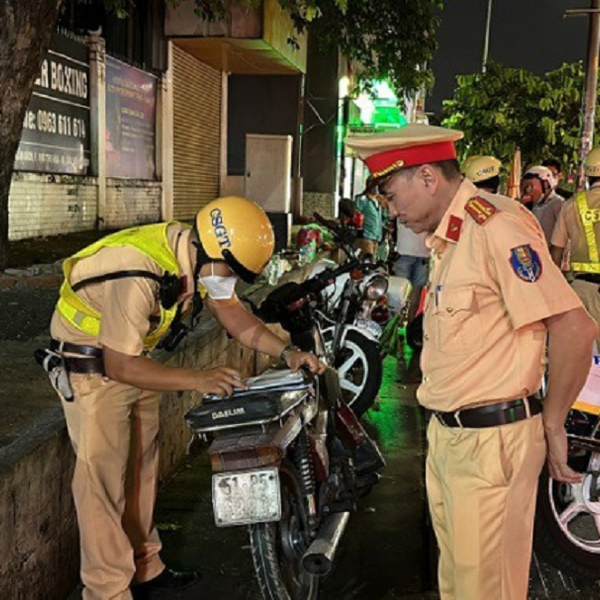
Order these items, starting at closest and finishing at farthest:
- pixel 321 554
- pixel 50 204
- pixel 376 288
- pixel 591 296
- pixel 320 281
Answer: pixel 321 554 → pixel 320 281 → pixel 591 296 → pixel 376 288 → pixel 50 204

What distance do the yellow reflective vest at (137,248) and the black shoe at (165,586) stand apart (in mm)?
1118

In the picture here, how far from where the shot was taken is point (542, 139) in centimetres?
2173

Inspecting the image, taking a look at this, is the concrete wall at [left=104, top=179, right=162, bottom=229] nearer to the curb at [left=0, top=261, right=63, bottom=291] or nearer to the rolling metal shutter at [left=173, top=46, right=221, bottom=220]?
the rolling metal shutter at [left=173, top=46, right=221, bottom=220]

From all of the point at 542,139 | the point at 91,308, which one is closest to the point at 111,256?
the point at 91,308

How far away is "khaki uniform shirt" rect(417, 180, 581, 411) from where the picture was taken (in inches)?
82.7

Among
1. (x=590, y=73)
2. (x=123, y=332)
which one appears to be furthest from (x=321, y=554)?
(x=590, y=73)

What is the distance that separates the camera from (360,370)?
231 inches

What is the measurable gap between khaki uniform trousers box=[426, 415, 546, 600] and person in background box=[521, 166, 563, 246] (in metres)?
5.51

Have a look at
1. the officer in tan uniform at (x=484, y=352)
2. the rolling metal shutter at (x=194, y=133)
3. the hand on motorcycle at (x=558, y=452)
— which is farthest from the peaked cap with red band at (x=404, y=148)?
the rolling metal shutter at (x=194, y=133)

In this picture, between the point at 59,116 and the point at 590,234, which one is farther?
the point at 59,116

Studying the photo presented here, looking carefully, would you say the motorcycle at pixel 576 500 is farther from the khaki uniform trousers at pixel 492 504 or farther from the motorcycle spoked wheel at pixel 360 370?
the motorcycle spoked wheel at pixel 360 370

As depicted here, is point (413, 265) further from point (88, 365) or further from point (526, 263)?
point (526, 263)

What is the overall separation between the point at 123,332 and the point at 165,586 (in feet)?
4.53

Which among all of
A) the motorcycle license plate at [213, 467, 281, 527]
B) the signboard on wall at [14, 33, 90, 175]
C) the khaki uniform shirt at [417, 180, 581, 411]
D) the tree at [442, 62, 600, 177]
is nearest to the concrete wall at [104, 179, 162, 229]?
the signboard on wall at [14, 33, 90, 175]
